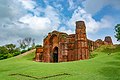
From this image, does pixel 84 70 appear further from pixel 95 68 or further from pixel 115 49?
pixel 115 49

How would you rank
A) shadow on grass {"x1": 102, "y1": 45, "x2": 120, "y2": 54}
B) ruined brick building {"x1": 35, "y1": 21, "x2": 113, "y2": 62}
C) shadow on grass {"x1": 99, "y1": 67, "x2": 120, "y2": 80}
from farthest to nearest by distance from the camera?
shadow on grass {"x1": 102, "y1": 45, "x2": 120, "y2": 54} < ruined brick building {"x1": 35, "y1": 21, "x2": 113, "y2": 62} < shadow on grass {"x1": 99, "y1": 67, "x2": 120, "y2": 80}

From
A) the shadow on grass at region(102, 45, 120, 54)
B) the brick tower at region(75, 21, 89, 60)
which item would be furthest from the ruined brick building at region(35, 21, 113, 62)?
the shadow on grass at region(102, 45, 120, 54)

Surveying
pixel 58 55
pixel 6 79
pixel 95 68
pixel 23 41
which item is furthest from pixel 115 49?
pixel 23 41

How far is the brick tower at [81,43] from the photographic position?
44406 millimetres

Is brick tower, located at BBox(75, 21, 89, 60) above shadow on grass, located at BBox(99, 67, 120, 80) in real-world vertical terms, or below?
above

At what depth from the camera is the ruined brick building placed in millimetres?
44750

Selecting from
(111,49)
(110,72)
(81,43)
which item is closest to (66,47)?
(81,43)

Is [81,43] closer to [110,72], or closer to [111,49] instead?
[111,49]

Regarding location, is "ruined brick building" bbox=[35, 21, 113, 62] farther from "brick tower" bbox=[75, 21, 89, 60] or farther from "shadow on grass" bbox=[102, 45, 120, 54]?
"shadow on grass" bbox=[102, 45, 120, 54]

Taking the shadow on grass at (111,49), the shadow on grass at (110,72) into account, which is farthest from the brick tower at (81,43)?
the shadow on grass at (110,72)

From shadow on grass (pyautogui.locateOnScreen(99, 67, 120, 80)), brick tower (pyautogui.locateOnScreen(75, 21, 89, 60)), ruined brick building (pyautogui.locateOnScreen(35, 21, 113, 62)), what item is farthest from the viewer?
ruined brick building (pyautogui.locateOnScreen(35, 21, 113, 62))

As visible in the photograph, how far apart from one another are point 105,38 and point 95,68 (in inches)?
1649

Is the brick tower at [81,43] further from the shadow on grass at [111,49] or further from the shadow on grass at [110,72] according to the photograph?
the shadow on grass at [110,72]

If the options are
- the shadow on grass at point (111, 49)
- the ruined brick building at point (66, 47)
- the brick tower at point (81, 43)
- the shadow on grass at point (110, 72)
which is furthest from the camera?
the shadow on grass at point (111, 49)
